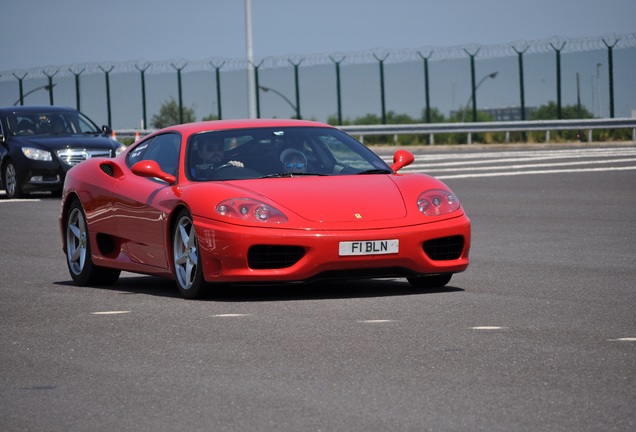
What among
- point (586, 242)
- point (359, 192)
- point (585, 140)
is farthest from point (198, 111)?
point (359, 192)

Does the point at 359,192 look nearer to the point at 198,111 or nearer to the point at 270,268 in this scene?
the point at 270,268

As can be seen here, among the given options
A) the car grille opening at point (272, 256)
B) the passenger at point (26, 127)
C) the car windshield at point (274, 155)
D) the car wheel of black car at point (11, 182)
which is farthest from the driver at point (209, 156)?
the passenger at point (26, 127)

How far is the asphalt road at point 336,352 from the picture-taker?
5762mm

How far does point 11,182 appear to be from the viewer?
2441cm

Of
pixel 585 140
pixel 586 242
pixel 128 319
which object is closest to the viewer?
pixel 128 319

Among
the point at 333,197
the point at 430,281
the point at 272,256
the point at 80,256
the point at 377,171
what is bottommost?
the point at 430,281

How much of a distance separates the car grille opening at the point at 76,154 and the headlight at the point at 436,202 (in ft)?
47.6

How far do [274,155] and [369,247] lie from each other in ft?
4.73

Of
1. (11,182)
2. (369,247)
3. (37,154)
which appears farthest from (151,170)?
(11,182)

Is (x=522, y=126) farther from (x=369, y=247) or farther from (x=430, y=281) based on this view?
(x=369, y=247)

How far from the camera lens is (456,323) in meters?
8.30

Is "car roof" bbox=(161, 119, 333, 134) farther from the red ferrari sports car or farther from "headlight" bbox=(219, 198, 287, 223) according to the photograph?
"headlight" bbox=(219, 198, 287, 223)

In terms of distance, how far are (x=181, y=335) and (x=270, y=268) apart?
1627mm

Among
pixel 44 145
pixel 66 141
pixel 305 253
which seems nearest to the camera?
pixel 305 253
